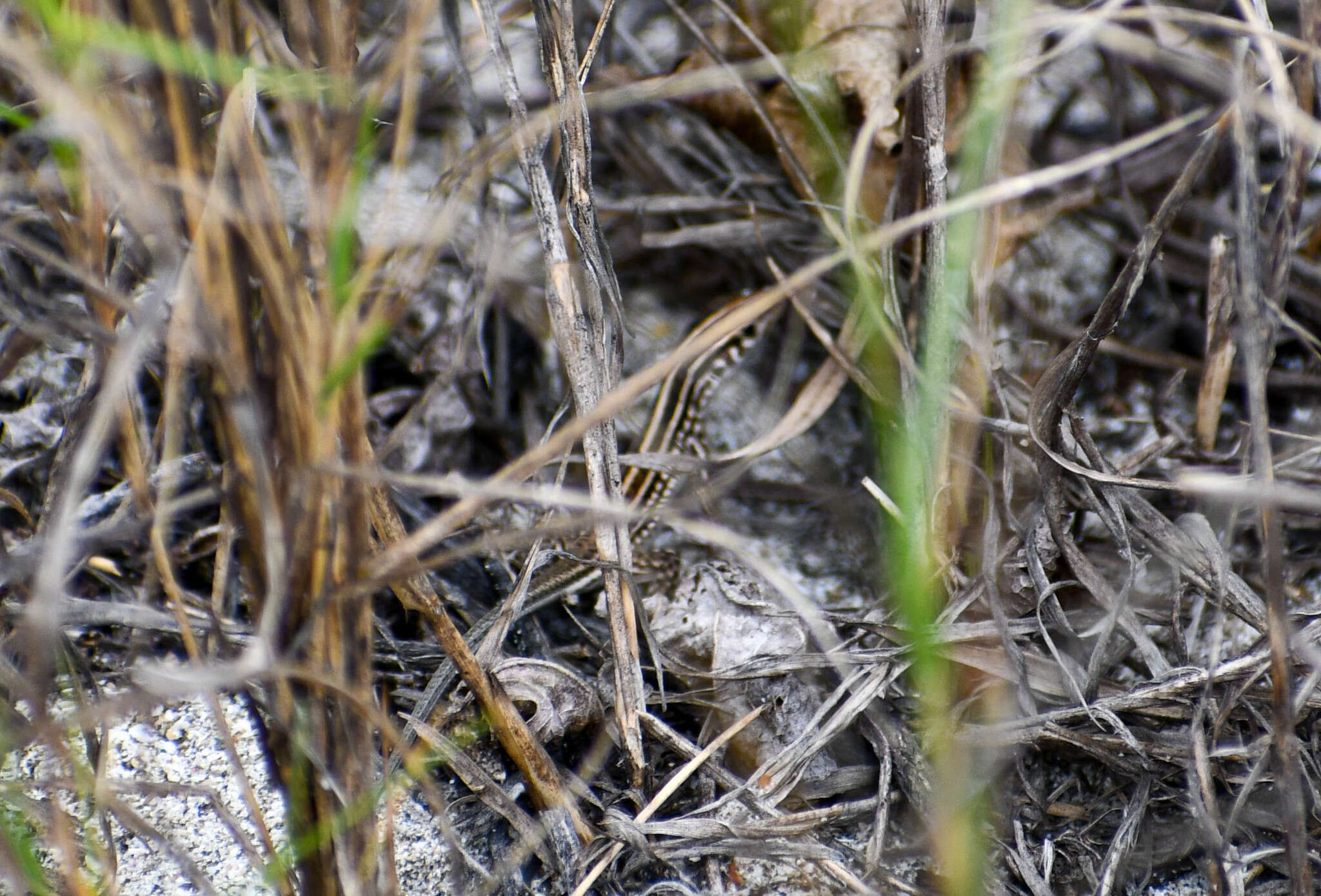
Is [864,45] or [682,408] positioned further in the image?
[682,408]

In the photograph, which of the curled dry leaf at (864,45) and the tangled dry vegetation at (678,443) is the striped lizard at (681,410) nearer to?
the tangled dry vegetation at (678,443)

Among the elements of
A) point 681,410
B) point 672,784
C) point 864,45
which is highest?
point 864,45

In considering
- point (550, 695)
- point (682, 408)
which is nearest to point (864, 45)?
point (682, 408)

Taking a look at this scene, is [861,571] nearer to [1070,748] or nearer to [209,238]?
[1070,748]

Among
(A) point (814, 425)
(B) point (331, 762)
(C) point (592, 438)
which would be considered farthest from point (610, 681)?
(A) point (814, 425)

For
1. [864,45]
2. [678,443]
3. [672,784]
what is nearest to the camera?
[672,784]

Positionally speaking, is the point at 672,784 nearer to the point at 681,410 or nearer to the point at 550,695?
the point at 550,695

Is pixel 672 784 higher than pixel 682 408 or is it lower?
lower

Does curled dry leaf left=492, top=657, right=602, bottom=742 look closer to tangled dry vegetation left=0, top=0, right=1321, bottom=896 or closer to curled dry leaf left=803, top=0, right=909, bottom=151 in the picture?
tangled dry vegetation left=0, top=0, right=1321, bottom=896

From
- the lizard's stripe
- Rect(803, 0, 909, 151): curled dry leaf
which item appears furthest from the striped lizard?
Rect(803, 0, 909, 151): curled dry leaf
